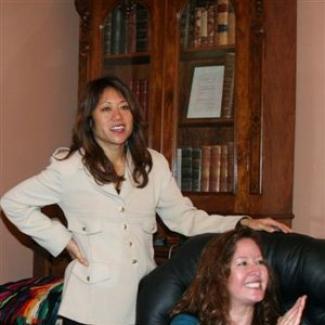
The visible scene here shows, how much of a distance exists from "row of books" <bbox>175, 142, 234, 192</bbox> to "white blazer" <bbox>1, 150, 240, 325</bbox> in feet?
2.06

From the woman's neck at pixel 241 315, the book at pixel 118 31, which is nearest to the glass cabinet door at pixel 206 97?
the book at pixel 118 31

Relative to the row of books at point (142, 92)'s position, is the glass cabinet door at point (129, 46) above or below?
above

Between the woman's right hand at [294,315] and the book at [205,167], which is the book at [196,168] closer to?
the book at [205,167]

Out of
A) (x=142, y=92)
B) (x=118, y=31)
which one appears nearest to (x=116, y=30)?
(x=118, y=31)

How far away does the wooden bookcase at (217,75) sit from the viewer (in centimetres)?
265

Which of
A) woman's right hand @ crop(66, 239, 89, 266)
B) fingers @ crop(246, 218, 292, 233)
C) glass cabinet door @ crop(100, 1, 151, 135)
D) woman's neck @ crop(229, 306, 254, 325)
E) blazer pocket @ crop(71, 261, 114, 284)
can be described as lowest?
woman's neck @ crop(229, 306, 254, 325)

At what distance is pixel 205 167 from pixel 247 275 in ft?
3.35

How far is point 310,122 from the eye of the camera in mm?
2922

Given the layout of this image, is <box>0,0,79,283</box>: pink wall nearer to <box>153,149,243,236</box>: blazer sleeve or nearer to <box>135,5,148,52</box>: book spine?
<box>135,5,148,52</box>: book spine

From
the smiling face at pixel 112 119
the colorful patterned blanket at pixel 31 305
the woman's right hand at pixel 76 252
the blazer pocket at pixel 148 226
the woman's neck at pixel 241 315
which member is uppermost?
the smiling face at pixel 112 119

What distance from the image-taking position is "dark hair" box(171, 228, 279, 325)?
1863 mm

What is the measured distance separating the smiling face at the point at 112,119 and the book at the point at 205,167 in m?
0.78

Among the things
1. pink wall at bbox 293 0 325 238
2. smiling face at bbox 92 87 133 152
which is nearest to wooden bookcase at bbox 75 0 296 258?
pink wall at bbox 293 0 325 238

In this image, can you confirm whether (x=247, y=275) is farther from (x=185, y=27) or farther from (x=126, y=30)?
(x=126, y=30)
